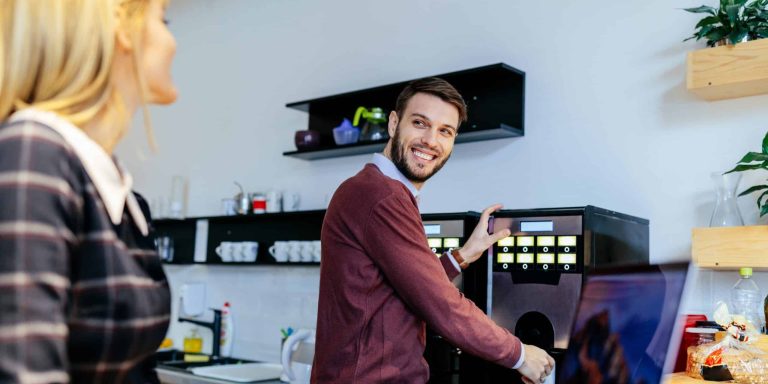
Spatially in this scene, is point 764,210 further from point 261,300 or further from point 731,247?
point 261,300

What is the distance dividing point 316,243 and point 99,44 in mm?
2783

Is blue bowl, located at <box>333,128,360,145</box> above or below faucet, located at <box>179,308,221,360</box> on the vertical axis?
above

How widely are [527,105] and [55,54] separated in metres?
2.37

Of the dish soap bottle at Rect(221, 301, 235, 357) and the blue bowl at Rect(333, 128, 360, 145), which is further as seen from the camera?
the dish soap bottle at Rect(221, 301, 235, 357)

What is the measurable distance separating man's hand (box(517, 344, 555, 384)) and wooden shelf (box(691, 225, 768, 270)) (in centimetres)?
69

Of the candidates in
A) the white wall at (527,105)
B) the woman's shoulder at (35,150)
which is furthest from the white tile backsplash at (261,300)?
the woman's shoulder at (35,150)

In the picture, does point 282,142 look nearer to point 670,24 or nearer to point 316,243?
point 316,243

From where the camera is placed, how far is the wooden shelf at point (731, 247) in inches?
84.4

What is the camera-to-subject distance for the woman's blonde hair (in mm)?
801

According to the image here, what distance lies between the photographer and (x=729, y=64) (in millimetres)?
2289

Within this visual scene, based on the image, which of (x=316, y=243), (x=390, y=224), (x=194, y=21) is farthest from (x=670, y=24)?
(x=194, y=21)

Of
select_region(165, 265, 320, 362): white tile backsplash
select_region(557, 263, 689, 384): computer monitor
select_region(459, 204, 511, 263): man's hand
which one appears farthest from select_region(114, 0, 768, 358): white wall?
select_region(557, 263, 689, 384): computer monitor

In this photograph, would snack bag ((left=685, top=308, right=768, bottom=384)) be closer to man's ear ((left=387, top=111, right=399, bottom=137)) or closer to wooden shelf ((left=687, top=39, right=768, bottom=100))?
wooden shelf ((left=687, top=39, right=768, bottom=100))

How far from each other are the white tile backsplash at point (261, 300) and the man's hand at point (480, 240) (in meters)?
1.50
